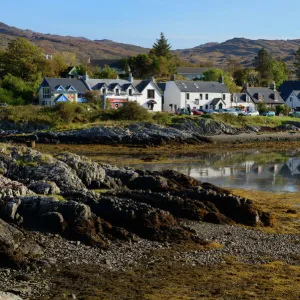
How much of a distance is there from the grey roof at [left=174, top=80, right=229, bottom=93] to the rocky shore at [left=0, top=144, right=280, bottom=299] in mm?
46653

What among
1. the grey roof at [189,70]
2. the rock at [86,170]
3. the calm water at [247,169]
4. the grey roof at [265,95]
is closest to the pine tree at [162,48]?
the grey roof at [189,70]

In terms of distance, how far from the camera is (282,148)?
47.1 metres

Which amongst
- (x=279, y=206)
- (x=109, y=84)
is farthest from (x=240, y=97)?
(x=279, y=206)

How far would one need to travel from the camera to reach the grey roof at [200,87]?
69312mm

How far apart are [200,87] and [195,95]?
141 cm

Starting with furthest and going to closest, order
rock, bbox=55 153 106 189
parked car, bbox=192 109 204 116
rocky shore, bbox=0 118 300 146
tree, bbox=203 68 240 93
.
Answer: tree, bbox=203 68 240 93
parked car, bbox=192 109 204 116
rocky shore, bbox=0 118 300 146
rock, bbox=55 153 106 189

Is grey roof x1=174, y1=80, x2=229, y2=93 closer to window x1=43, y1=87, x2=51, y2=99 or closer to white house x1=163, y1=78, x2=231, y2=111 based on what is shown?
white house x1=163, y1=78, x2=231, y2=111

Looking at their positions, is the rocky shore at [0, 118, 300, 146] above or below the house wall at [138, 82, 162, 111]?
below

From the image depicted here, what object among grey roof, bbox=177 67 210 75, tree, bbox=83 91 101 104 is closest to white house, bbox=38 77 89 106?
tree, bbox=83 91 101 104

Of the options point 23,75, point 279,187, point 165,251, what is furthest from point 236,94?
point 165,251

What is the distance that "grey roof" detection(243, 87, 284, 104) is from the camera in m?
74.7

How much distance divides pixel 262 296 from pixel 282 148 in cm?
3602

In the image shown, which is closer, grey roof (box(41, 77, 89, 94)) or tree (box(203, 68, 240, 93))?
Result: grey roof (box(41, 77, 89, 94))

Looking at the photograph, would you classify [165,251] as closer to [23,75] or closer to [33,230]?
[33,230]
